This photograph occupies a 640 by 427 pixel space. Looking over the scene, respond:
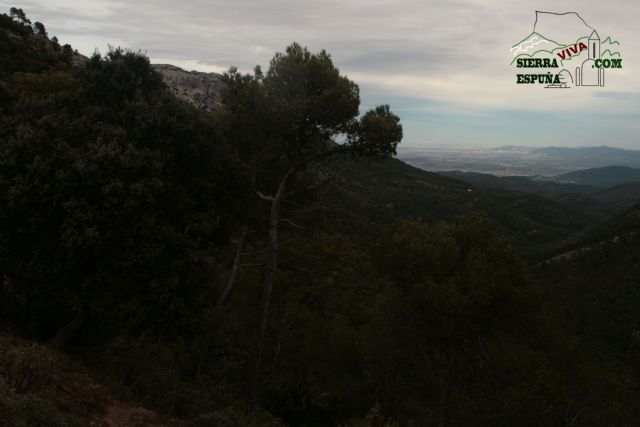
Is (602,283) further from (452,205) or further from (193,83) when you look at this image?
(193,83)

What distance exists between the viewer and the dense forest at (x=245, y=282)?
23.5 ft

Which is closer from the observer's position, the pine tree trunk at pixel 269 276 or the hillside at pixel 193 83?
the pine tree trunk at pixel 269 276

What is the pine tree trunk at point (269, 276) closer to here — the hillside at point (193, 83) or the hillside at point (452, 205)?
the hillside at point (452, 205)

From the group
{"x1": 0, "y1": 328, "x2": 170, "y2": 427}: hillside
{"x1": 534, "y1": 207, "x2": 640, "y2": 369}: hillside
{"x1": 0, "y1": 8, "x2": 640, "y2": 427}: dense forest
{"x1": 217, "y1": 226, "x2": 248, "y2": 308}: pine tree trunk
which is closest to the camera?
{"x1": 0, "y1": 328, "x2": 170, "y2": 427}: hillside

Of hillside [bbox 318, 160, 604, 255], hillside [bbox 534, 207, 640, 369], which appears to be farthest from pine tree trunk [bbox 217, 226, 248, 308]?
hillside [bbox 318, 160, 604, 255]

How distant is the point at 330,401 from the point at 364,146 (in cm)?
719

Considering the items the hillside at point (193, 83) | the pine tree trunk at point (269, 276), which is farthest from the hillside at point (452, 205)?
the pine tree trunk at point (269, 276)

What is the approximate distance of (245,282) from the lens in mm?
15203

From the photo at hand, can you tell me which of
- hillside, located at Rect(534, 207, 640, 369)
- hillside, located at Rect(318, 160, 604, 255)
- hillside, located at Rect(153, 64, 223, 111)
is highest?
hillside, located at Rect(153, 64, 223, 111)

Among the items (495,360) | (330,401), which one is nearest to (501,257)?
(495,360)

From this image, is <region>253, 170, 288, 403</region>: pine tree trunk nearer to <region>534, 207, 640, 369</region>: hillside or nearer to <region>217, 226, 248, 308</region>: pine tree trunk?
<region>217, 226, 248, 308</region>: pine tree trunk

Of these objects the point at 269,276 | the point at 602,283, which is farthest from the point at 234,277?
the point at 602,283

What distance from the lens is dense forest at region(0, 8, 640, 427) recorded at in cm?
715

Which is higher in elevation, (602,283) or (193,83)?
(193,83)
